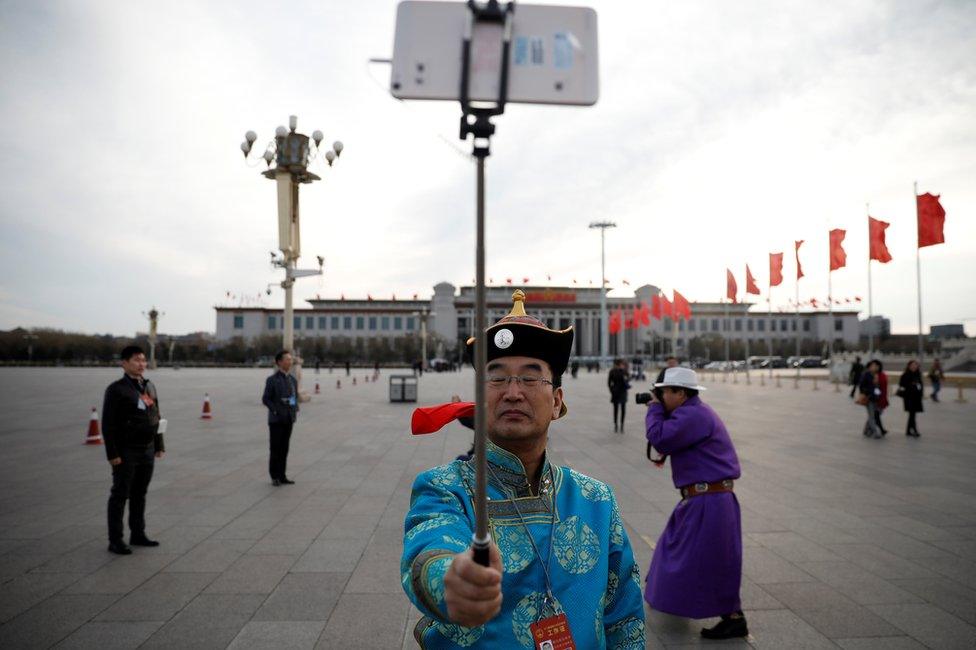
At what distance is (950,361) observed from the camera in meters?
53.0

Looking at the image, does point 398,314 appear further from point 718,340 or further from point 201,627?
point 201,627

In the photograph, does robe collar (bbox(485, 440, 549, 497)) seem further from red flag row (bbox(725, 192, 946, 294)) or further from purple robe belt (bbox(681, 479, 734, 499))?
red flag row (bbox(725, 192, 946, 294))

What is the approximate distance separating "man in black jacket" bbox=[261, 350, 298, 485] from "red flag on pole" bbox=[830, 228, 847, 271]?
1107 inches

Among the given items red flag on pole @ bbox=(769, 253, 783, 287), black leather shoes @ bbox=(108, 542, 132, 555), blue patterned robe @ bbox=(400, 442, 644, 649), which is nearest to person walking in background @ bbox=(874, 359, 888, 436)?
blue patterned robe @ bbox=(400, 442, 644, 649)

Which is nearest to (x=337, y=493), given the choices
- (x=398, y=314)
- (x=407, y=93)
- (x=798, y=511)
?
(x=798, y=511)

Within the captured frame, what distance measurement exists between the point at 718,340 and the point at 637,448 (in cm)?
10210

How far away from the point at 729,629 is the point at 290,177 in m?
19.4

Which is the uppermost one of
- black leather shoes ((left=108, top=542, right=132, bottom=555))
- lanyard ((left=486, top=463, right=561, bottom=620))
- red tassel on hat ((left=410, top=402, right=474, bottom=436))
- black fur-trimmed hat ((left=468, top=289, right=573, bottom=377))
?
black fur-trimmed hat ((left=468, top=289, right=573, bottom=377))

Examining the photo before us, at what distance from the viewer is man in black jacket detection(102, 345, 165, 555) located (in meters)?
5.18

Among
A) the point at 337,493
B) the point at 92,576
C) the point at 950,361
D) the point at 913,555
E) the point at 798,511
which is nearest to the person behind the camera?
the point at 92,576

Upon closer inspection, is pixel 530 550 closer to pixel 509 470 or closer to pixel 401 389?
pixel 509 470

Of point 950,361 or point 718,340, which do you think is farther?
point 718,340

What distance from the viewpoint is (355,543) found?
5.60 m

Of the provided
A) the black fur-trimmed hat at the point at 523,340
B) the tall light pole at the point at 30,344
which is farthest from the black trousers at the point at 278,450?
the tall light pole at the point at 30,344
